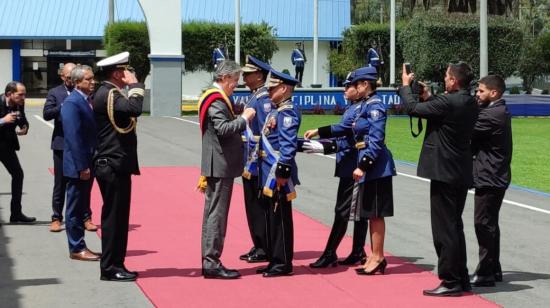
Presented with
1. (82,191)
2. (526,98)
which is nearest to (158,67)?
(526,98)

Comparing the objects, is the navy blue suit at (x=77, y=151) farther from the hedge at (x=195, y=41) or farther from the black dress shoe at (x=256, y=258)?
the hedge at (x=195, y=41)

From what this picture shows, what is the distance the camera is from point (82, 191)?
33.1 ft

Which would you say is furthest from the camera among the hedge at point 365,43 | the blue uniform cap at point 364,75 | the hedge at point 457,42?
the hedge at point 365,43

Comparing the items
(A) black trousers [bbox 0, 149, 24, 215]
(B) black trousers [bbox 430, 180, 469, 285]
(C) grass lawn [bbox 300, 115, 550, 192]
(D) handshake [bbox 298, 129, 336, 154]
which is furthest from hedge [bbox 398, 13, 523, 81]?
(B) black trousers [bbox 430, 180, 469, 285]

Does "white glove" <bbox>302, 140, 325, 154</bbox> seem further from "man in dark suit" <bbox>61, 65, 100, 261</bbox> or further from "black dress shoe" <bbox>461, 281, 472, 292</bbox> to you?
"man in dark suit" <bbox>61, 65, 100, 261</bbox>

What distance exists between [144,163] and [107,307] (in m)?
11.6

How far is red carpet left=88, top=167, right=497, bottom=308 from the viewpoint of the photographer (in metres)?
8.23

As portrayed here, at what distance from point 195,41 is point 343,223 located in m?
33.0

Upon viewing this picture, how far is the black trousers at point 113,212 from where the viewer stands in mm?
8812

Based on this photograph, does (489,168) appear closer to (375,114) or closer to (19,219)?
(375,114)

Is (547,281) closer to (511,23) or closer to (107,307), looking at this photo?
(107,307)

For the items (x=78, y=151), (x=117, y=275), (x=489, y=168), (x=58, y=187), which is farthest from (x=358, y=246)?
(x=58, y=187)

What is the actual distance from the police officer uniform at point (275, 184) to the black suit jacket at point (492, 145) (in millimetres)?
1605

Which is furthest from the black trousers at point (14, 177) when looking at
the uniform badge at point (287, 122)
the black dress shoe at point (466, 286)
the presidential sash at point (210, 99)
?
the black dress shoe at point (466, 286)
